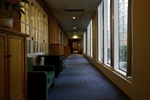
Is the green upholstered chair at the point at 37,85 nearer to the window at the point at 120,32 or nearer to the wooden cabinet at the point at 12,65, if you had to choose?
the wooden cabinet at the point at 12,65

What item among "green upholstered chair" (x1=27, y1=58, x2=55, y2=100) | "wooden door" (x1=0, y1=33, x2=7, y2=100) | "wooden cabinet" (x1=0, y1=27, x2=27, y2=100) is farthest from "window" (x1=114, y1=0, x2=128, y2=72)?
"wooden door" (x1=0, y1=33, x2=7, y2=100)

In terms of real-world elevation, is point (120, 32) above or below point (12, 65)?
above

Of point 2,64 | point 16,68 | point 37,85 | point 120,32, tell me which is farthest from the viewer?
point 120,32

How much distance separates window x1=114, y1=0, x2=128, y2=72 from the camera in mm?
4343

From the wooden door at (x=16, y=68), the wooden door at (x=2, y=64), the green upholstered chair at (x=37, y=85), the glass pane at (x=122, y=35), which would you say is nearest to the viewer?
the wooden door at (x=2, y=64)

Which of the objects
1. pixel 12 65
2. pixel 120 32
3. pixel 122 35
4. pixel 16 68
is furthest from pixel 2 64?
pixel 120 32

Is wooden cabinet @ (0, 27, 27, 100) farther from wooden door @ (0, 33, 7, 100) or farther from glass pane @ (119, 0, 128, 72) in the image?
glass pane @ (119, 0, 128, 72)

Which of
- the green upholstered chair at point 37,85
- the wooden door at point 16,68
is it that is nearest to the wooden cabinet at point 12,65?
the wooden door at point 16,68

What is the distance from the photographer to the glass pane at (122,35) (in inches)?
167

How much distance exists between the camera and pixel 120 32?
4691 millimetres

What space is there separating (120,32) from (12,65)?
3348 millimetres

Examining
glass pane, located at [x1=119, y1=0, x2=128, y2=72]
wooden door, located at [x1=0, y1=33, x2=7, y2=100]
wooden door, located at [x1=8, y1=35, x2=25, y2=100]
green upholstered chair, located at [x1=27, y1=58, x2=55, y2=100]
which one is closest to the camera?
wooden door, located at [x1=0, y1=33, x2=7, y2=100]

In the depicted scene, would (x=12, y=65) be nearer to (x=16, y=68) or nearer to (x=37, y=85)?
(x=16, y=68)

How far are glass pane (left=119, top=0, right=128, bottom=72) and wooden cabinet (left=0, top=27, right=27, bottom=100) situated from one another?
8.73ft
